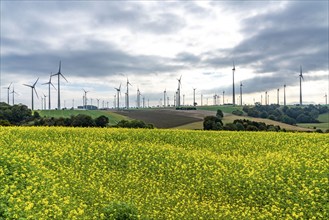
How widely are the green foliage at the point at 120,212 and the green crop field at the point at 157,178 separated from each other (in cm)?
4

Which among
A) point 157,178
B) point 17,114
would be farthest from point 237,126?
point 17,114

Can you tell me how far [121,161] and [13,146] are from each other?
871 centimetres

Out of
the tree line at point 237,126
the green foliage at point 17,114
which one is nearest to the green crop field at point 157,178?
the tree line at point 237,126

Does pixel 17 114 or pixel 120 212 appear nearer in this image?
pixel 120 212

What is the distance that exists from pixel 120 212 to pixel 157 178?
29.9ft

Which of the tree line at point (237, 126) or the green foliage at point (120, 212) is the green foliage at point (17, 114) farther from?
the green foliage at point (120, 212)

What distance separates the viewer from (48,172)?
22.4m

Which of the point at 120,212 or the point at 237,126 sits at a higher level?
the point at 237,126

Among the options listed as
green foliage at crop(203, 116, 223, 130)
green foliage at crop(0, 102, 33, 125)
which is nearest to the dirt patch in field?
green foliage at crop(203, 116, 223, 130)

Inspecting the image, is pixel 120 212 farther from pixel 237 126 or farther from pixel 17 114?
pixel 17 114

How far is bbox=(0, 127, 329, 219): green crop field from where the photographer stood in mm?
17516

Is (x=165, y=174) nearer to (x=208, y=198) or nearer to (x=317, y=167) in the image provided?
(x=208, y=198)

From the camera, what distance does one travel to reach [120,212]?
51.4 ft

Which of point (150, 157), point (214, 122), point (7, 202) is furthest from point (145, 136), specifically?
point (214, 122)
